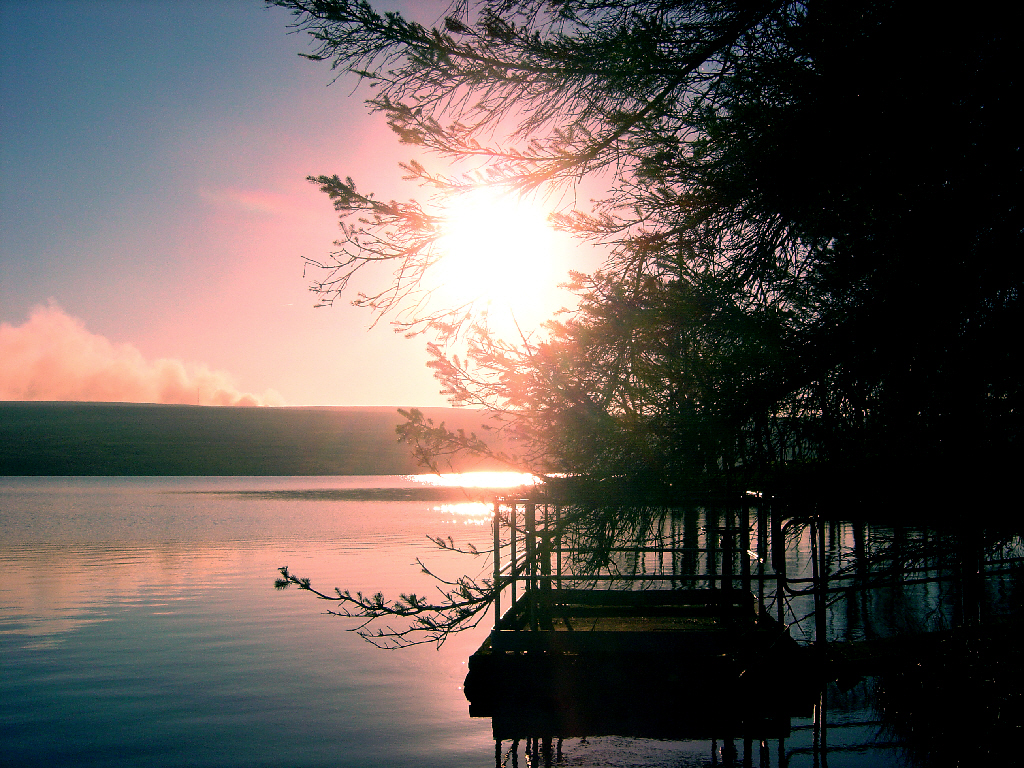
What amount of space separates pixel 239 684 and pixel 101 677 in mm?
2227

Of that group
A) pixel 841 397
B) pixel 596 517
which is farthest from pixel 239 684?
pixel 841 397

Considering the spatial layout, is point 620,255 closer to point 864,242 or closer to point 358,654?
point 864,242

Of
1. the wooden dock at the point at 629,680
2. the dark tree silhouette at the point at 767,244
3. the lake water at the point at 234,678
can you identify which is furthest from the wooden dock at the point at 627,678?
the dark tree silhouette at the point at 767,244

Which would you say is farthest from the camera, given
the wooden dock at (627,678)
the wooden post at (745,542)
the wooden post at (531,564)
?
the wooden dock at (627,678)

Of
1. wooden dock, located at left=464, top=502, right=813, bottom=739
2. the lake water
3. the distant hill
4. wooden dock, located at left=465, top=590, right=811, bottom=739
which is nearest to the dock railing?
wooden dock, located at left=464, top=502, right=813, bottom=739

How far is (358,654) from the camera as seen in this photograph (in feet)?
45.2

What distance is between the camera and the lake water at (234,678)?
854cm

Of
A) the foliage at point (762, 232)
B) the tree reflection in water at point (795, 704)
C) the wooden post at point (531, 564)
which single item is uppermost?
the foliage at point (762, 232)

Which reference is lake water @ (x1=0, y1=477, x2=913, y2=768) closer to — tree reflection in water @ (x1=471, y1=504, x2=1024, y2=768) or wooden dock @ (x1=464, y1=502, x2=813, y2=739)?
tree reflection in water @ (x1=471, y1=504, x2=1024, y2=768)

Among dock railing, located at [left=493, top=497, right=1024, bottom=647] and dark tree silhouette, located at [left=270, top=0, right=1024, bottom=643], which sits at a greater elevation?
dark tree silhouette, located at [left=270, top=0, right=1024, bottom=643]

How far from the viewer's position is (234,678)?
1181 centimetres

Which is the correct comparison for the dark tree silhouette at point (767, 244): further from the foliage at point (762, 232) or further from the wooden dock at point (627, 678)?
the wooden dock at point (627, 678)

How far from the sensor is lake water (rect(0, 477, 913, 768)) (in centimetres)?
854

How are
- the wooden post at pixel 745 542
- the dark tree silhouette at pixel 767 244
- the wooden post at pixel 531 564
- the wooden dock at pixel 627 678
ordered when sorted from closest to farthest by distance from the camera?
1. the dark tree silhouette at pixel 767 244
2. the wooden post at pixel 745 542
3. the wooden post at pixel 531 564
4. the wooden dock at pixel 627 678
